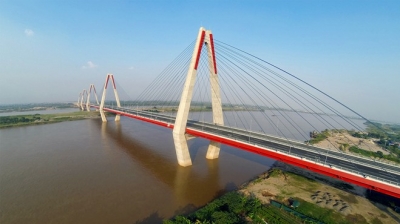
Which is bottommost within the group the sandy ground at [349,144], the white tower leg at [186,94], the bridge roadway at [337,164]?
the sandy ground at [349,144]

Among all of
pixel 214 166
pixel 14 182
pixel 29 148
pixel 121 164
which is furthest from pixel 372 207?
pixel 29 148

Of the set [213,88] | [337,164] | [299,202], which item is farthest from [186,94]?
[337,164]

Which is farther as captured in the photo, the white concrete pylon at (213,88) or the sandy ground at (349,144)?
the sandy ground at (349,144)

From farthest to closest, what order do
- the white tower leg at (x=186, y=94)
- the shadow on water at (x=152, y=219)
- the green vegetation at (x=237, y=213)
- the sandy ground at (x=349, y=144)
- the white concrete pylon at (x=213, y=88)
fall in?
the sandy ground at (x=349, y=144) < the white concrete pylon at (x=213, y=88) < the white tower leg at (x=186, y=94) < the shadow on water at (x=152, y=219) < the green vegetation at (x=237, y=213)

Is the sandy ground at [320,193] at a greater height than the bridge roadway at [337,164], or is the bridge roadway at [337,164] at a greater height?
the bridge roadway at [337,164]

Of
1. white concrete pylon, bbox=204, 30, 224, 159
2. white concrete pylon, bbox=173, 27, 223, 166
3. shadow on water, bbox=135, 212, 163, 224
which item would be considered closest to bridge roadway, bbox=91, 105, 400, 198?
white concrete pylon, bbox=173, 27, 223, 166

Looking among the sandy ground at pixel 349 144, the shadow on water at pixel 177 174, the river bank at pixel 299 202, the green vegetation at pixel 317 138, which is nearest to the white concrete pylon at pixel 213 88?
the shadow on water at pixel 177 174

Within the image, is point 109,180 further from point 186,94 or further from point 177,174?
point 186,94

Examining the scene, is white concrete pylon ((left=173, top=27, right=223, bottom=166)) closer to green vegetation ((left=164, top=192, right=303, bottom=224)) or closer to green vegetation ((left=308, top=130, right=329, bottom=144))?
green vegetation ((left=164, top=192, right=303, bottom=224))

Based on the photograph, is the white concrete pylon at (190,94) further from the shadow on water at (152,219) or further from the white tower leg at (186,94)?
the shadow on water at (152,219)
